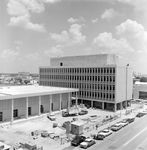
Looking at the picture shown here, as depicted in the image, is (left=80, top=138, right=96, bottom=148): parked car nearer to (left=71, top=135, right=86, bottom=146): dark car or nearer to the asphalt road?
the asphalt road

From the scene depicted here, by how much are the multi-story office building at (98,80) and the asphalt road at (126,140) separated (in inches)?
980

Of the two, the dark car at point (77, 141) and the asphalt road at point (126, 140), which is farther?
the dark car at point (77, 141)

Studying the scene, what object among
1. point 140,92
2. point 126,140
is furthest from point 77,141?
point 140,92

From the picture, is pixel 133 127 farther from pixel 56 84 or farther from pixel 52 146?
pixel 56 84

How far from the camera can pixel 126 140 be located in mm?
39094

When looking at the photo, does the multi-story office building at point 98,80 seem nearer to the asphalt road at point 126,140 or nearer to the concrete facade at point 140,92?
the asphalt road at point 126,140

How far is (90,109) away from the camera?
76312mm

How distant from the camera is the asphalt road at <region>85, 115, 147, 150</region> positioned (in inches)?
1385

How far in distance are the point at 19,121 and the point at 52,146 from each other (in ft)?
71.5

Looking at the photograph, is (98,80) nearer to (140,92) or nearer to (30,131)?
(30,131)

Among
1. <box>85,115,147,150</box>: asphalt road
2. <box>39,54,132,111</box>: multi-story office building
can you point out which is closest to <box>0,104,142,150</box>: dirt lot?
<box>85,115,147,150</box>: asphalt road

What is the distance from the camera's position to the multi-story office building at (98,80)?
72438mm

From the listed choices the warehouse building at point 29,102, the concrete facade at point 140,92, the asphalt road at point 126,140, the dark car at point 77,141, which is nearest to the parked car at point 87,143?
the asphalt road at point 126,140

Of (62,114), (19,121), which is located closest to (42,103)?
(62,114)
